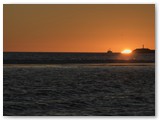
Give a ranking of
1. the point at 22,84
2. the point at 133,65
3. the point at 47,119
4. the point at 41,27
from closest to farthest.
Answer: the point at 47,119, the point at 41,27, the point at 22,84, the point at 133,65

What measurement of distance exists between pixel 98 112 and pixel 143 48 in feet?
3.59

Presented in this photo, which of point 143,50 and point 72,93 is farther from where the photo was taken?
point 72,93

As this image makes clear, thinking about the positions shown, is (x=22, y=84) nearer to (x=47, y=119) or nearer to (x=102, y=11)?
(x=47, y=119)

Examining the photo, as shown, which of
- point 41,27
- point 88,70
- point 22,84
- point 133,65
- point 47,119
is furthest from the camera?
point 133,65

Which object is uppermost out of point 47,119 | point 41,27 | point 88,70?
point 41,27

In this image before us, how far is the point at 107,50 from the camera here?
6.94 metres

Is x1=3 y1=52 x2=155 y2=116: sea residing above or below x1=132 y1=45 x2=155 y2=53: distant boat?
below

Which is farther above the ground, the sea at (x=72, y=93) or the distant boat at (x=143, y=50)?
the distant boat at (x=143, y=50)

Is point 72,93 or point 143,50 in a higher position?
point 143,50

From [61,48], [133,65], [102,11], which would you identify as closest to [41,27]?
[61,48]

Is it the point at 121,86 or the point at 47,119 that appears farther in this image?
the point at 121,86

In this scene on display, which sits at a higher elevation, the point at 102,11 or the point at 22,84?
the point at 102,11

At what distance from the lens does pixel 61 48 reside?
6.97 metres

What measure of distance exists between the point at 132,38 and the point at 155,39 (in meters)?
0.44
